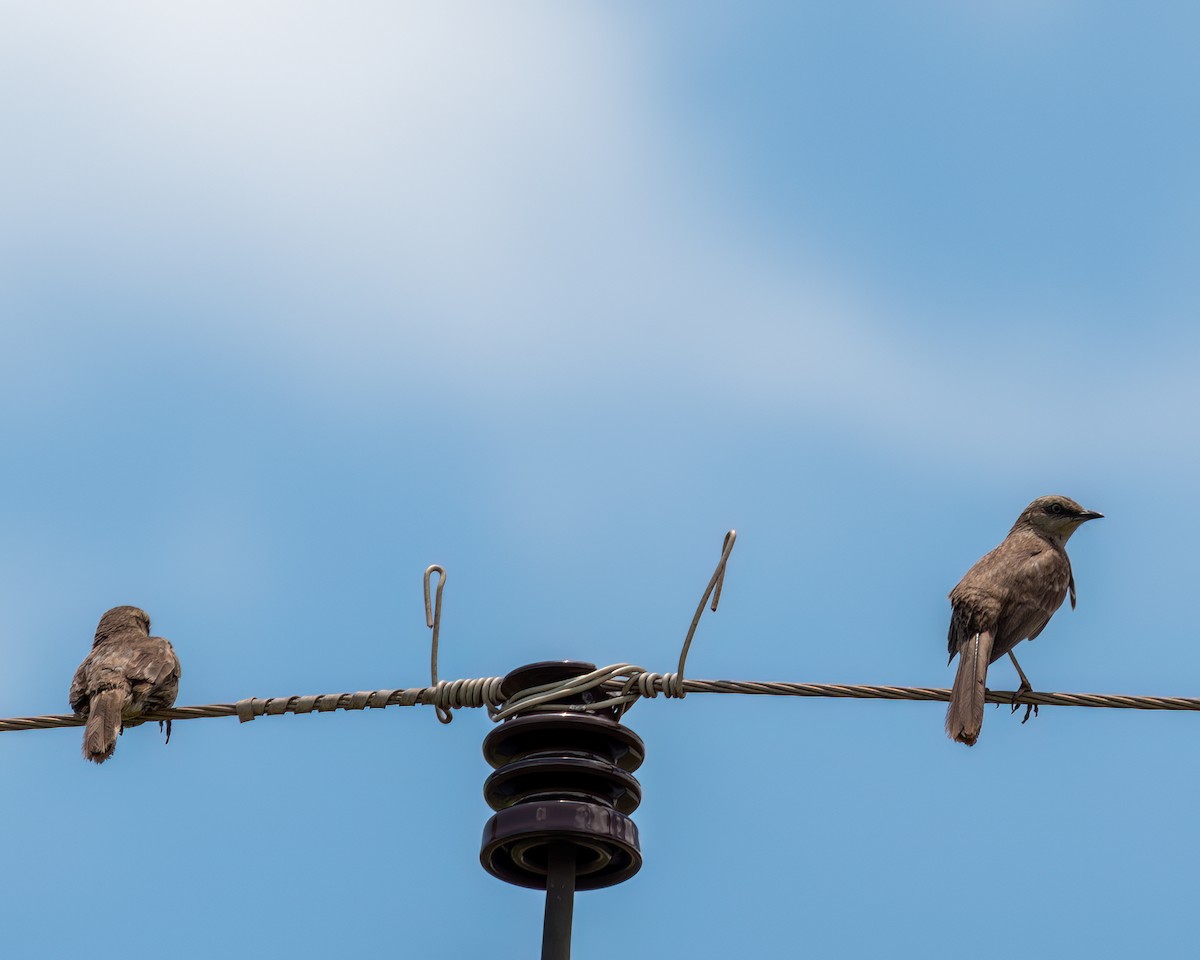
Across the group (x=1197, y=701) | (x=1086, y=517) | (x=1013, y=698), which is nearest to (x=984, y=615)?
(x=1086, y=517)

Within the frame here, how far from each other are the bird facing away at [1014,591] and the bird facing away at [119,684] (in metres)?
5.89

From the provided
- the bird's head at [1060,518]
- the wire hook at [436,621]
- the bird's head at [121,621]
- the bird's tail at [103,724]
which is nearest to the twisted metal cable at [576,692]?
the wire hook at [436,621]

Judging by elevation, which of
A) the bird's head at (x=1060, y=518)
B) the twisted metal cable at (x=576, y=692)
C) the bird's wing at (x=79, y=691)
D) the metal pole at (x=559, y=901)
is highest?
the bird's head at (x=1060, y=518)

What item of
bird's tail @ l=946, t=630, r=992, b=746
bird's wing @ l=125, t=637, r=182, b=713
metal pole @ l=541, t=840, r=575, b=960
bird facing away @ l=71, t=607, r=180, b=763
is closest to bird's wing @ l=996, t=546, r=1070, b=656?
bird's tail @ l=946, t=630, r=992, b=746

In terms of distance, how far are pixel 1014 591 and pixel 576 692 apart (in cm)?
658

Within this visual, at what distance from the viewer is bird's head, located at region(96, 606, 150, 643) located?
1345 centimetres

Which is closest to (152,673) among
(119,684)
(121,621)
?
(119,684)

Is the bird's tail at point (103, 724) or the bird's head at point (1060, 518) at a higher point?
the bird's head at point (1060, 518)

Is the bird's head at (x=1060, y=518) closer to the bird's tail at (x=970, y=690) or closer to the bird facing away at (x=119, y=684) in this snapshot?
the bird's tail at (x=970, y=690)

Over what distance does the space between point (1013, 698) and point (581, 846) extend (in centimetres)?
384

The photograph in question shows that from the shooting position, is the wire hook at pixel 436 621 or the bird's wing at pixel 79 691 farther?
the bird's wing at pixel 79 691

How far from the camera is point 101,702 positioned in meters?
11.2

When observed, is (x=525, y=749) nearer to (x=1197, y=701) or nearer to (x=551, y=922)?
(x=551, y=922)

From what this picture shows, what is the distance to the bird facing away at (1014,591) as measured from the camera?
34.5ft
